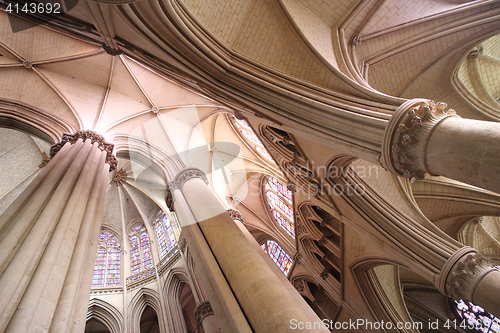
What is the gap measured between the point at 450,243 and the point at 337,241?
14.5 ft

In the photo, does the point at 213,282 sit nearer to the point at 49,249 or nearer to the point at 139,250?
the point at 49,249

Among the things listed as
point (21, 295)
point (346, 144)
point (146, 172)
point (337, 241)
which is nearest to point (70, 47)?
point (146, 172)

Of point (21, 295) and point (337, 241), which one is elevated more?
point (337, 241)

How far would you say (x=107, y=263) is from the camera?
1353 cm

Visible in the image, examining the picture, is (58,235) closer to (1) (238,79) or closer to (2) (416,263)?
(1) (238,79)

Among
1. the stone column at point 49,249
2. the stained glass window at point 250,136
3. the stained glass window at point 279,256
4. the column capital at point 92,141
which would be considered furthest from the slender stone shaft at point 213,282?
the stained glass window at point 279,256

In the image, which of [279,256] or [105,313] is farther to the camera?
[279,256]

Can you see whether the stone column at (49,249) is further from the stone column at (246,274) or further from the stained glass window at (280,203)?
the stained glass window at (280,203)

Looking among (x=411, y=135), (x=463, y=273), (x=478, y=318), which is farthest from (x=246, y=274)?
(x=478, y=318)

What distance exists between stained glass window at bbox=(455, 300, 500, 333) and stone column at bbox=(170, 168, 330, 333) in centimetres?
892

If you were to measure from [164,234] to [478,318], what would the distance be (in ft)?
41.2

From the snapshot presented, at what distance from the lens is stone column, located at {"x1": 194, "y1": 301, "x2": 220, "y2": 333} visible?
27.3 ft

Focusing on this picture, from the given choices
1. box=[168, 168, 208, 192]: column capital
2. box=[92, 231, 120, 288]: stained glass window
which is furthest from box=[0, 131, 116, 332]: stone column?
box=[92, 231, 120, 288]: stained glass window

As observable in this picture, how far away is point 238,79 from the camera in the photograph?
562cm
